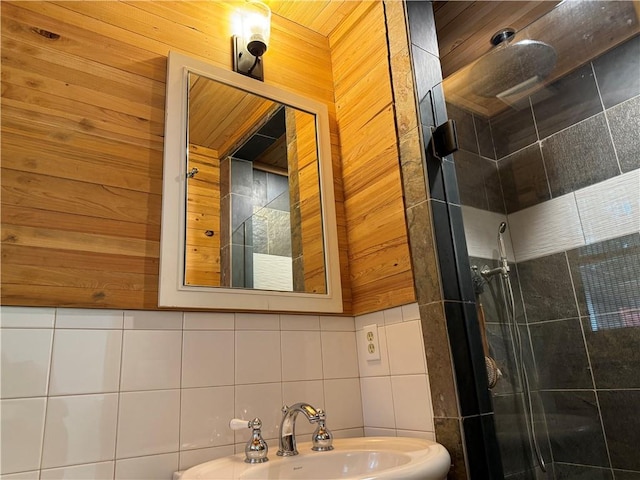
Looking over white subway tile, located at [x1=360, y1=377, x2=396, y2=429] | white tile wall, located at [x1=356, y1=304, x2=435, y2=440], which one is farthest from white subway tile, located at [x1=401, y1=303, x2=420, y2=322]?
white subway tile, located at [x1=360, y1=377, x2=396, y2=429]

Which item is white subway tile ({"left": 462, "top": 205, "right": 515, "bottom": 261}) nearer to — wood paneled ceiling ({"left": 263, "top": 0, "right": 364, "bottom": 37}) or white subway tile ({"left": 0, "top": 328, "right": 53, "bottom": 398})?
wood paneled ceiling ({"left": 263, "top": 0, "right": 364, "bottom": 37})

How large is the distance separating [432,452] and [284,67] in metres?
1.43

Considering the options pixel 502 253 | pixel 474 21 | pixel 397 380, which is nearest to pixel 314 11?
pixel 474 21

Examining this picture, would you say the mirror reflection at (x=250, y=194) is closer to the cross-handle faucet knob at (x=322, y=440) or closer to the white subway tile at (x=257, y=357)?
the white subway tile at (x=257, y=357)

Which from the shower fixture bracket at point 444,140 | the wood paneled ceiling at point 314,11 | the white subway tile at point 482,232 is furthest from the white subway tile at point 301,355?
the wood paneled ceiling at point 314,11

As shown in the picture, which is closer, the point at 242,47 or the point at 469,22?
the point at 242,47

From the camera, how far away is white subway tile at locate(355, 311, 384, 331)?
4.85 feet

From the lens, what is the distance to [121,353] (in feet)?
3.73

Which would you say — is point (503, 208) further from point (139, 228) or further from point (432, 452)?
point (139, 228)

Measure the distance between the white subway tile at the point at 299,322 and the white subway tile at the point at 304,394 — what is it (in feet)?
0.57

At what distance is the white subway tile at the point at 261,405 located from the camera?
127 centimetres

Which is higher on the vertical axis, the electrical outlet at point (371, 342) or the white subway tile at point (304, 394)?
the electrical outlet at point (371, 342)

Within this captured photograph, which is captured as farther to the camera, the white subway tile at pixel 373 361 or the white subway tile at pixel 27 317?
the white subway tile at pixel 373 361

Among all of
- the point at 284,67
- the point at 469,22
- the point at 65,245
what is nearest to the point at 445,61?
the point at 469,22
